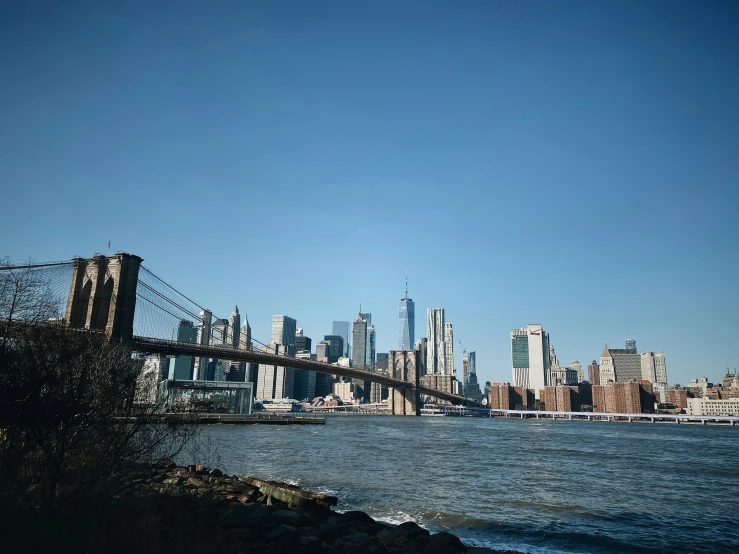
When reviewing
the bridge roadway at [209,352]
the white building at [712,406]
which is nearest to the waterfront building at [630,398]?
the white building at [712,406]

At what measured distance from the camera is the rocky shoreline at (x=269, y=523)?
35.7 feet

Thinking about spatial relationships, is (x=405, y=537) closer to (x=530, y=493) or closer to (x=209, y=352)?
(x=530, y=493)

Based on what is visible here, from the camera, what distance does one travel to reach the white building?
161250 mm

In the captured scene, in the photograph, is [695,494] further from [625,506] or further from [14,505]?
[14,505]

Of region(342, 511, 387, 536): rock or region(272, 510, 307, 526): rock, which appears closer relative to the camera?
region(272, 510, 307, 526): rock

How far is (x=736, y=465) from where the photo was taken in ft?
131

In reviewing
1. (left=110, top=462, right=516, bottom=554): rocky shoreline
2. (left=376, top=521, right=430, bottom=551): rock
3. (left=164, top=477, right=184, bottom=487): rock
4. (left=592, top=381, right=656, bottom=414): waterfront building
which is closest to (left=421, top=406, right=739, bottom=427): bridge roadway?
(left=592, top=381, right=656, bottom=414): waterfront building

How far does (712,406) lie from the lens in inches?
6540

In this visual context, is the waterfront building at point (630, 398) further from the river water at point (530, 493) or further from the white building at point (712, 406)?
the river water at point (530, 493)

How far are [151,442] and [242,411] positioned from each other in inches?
3226

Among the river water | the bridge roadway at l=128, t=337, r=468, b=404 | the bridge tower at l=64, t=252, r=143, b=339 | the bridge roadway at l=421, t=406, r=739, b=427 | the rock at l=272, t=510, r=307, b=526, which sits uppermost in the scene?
the bridge tower at l=64, t=252, r=143, b=339

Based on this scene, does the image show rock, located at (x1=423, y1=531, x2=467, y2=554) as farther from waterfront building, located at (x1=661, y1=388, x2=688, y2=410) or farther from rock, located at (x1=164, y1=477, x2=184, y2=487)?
waterfront building, located at (x1=661, y1=388, x2=688, y2=410)

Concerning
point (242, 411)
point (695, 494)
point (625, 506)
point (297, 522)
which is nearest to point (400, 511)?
point (297, 522)

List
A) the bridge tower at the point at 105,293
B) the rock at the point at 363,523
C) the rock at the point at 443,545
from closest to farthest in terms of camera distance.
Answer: the rock at the point at 443,545, the rock at the point at 363,523, the bridge tower at the point at 105,293
